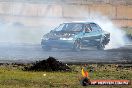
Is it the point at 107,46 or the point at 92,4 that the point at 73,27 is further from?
the point at 92,4

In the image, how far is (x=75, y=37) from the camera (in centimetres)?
2027

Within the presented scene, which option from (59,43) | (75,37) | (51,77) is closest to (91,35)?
(75,37)

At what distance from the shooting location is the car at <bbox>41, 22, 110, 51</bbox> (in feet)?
66.3

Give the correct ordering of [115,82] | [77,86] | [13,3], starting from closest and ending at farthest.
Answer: [115,82], [77,86], [13,3]

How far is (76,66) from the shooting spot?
1273 centimetres

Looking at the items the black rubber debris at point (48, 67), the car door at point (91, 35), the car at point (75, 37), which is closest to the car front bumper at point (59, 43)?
the car at point (75, 37)

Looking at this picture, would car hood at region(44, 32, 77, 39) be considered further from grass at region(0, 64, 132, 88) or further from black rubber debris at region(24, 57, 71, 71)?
black rubber debris at region(24, 57, 71, 71)

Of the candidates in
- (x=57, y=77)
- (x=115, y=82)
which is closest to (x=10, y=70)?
(x=57, y=77)

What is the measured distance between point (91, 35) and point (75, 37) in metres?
1.30

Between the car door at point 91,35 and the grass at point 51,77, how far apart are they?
838 cm

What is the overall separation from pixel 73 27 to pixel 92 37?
3.54 ft

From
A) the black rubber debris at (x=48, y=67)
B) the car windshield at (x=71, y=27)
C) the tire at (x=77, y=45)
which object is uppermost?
the black rubber debris at (x=48, y=67)

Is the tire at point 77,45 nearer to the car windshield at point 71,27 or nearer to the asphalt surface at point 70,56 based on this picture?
the asphalt surface at point 70,56

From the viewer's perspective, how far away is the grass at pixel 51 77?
9.16 metres
